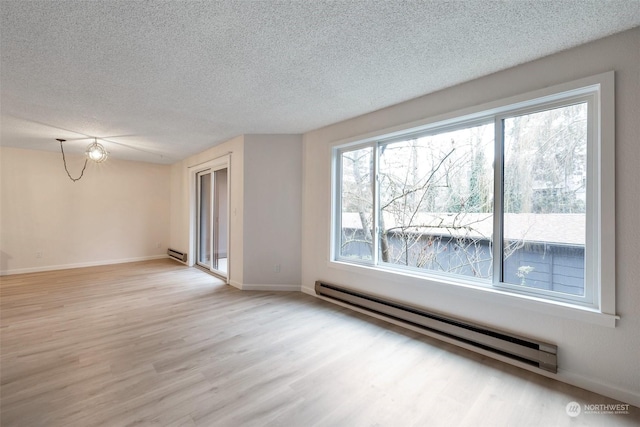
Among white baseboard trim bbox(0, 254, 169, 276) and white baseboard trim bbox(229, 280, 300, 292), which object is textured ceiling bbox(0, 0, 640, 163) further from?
white baseboard trim bbox(0, 254, 169, 276)

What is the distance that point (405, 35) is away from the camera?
1786 millimetres

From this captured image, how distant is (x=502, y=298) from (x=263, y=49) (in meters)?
2.81

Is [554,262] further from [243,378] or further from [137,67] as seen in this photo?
[137,67]

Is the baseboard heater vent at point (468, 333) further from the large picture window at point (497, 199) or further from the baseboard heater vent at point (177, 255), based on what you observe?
the baseboard heater vent at point (177, 255)

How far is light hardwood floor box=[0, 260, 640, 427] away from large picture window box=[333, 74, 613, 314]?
0.75 meters

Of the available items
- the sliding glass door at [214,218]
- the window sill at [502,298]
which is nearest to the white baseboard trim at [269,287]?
the sliding glass door at [214,218]

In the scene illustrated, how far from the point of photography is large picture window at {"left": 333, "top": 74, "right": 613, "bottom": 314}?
197 centimetres

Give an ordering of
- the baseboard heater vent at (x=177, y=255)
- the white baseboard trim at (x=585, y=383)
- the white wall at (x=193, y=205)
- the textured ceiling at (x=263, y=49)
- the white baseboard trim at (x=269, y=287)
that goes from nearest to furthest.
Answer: the textured ceiling at (x=263, y=49)
the white baseboard trim at (x=585, y=383)
the white baseboard trim at (x=269, y=287)
the white wall at (x=193, y=205)
the baseboard heater vent at (x=177, y=255)

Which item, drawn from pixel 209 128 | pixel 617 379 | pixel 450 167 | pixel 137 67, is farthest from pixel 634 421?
pixel 209 128

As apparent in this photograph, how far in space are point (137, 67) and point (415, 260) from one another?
331 cm

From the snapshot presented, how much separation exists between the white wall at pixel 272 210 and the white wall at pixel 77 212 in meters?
3.99

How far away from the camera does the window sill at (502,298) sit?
5.95ft

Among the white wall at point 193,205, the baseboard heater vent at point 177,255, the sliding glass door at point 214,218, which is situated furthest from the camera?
the baseboard heater vent at point 177,255

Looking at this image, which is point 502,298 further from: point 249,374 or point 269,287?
Result: point 269,287
